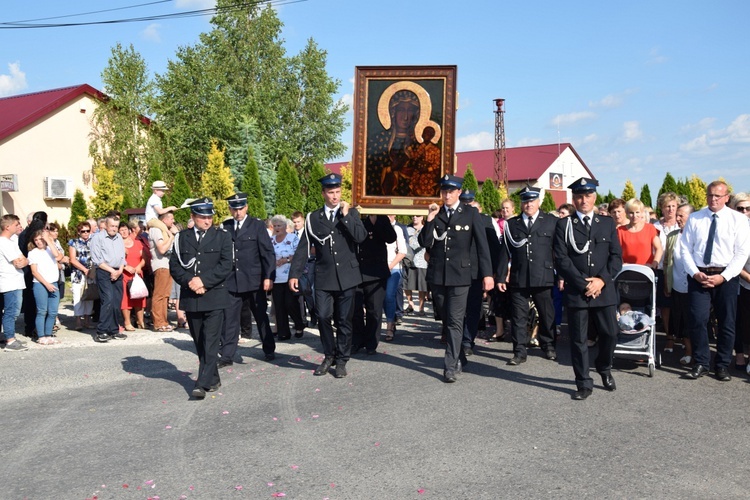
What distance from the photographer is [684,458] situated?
5.37 metres

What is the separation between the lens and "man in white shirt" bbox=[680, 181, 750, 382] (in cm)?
791

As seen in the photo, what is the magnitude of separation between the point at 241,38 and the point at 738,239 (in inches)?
1744

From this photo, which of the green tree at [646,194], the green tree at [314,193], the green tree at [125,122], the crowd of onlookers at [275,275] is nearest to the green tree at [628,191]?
the green tree at [646,194]

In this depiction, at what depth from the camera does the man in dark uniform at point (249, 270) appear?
9.19 m

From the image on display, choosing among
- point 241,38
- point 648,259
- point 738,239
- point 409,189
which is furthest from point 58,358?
point 241,38

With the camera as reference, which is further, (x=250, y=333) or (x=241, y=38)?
(x=241, y=38)

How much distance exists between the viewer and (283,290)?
1089 cm

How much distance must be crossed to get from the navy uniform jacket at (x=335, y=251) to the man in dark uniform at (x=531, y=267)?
198cm

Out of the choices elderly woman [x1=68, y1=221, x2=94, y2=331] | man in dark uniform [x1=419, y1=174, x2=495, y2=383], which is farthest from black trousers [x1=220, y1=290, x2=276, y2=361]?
elderly woman [x1=68, y1=221, x2=94, y2=331]

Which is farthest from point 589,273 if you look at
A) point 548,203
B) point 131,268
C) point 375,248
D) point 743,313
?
point 548,203

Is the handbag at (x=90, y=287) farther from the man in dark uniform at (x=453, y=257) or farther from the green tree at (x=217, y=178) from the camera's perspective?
the green tree at (x=217, y=178)

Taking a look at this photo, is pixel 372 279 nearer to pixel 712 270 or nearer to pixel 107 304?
pixel 712 270

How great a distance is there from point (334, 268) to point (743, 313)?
4694 mm

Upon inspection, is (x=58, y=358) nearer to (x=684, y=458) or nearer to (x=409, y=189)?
(x=409, y=189)
